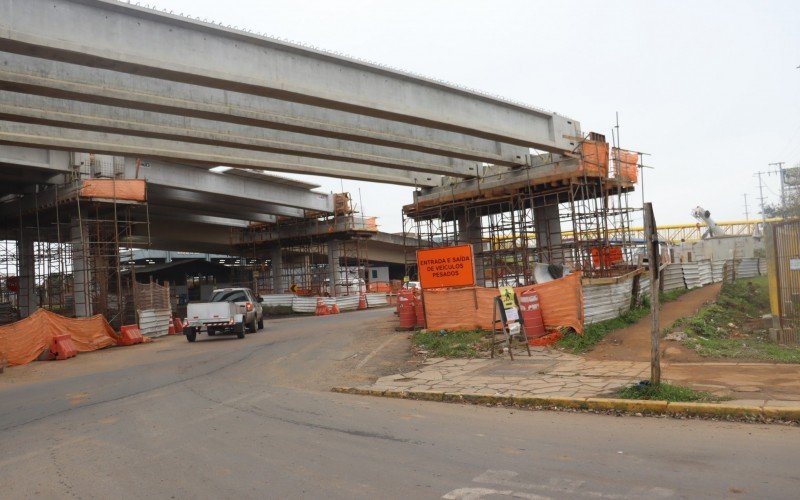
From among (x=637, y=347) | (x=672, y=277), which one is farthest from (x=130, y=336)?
(x=672, y=277)

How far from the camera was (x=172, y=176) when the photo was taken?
96.4 ft

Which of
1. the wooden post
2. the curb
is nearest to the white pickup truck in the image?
the curb

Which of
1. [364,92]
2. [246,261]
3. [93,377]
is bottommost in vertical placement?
[93,377]

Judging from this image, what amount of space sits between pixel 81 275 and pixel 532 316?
25.3 m

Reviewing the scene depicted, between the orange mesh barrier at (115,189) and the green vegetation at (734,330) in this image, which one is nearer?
the green vegetation at (734,330)

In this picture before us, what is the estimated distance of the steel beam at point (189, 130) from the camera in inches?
576

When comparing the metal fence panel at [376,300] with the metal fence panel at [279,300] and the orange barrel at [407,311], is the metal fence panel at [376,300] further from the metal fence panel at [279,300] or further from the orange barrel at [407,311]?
the orange barrel at [407,311]

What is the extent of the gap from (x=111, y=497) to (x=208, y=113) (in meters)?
11.9

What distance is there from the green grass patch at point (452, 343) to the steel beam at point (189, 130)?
744 cm

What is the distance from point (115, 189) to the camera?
26.1 metres

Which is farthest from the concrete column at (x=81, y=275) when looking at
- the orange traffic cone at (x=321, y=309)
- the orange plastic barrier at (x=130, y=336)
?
the orange traffic cone at (x=321, y=309)

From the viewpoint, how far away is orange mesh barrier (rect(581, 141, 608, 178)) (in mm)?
22969

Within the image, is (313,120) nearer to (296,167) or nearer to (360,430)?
(296,167)

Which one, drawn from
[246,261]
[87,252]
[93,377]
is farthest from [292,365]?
[246,261]
